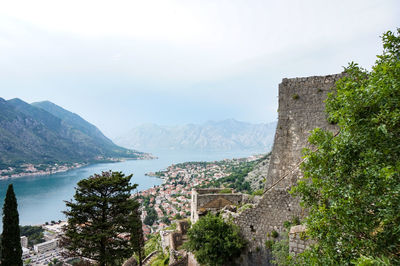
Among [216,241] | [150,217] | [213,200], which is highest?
[216,241]

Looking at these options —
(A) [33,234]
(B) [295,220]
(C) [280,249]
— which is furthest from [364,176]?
(A) [33,234]

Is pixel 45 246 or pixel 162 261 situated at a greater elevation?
pixel 162 261

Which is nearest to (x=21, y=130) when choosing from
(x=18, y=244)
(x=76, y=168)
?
(x=76, y=168)

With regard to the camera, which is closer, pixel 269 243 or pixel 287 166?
pixel 269 243

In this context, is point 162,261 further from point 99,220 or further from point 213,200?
point 99,220

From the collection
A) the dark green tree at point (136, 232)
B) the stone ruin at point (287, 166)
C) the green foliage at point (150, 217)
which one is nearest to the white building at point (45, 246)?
the green foliage at point (150, 217)

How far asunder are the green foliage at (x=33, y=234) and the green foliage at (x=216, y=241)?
179 feet

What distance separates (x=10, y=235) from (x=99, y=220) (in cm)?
731

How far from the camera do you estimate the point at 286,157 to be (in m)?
7.91

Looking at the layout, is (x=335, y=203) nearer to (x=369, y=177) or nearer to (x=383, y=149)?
(x=369, y=177)

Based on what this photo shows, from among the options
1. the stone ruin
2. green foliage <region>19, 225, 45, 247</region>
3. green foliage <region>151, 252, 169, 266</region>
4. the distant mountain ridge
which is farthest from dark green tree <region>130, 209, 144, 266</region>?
the distant mountain ridge

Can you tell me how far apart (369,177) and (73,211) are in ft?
34.4

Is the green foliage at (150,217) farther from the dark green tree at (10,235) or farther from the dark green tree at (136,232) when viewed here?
the dark green tree at (10,235)

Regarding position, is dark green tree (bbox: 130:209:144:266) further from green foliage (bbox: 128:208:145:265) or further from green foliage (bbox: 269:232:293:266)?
green foliage (bbox: 269:232:293:266)
